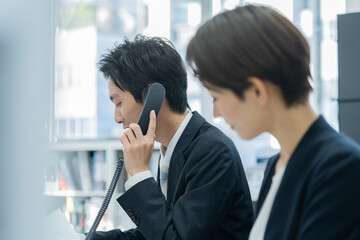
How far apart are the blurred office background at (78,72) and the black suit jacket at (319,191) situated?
211 millimetres

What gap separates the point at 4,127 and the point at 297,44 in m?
0.52

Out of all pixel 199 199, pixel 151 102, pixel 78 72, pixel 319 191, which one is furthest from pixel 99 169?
pixel 319 191

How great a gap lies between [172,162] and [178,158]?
0.02 meters

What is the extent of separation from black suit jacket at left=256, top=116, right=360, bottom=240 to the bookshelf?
7.71 feet

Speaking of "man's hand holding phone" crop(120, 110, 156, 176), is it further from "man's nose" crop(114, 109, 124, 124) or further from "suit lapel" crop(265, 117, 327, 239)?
"suit lapel" crop(265, 117, 327, 239)

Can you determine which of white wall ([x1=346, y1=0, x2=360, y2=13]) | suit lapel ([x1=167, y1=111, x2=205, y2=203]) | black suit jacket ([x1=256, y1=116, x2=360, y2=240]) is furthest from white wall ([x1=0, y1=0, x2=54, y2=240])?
white wall ([x1=346, y1=0, x2=360, y2=13])

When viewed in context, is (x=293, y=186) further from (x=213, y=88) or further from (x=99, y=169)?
(x=99, y=169)

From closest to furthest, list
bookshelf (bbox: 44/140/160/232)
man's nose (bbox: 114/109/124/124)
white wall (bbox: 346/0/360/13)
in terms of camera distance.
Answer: man's nose (bbox: 114/109/124/124) < white wall (bbox: 346/0/360/13) < bookshelf (bbox: 44/140/160/232)

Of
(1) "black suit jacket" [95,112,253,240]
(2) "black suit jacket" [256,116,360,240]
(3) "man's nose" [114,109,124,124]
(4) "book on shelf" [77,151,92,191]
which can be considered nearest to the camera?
(2) "black suit jacket" [256,116,360,240]

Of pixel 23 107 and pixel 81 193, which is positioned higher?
pixel 23 107

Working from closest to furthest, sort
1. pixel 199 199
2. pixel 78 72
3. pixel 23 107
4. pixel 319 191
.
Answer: pixel 23 107, pixel 319 191, pixel 199 199, pixel 78 72

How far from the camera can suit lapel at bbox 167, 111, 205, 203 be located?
1.17m

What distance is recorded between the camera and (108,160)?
3.06 meters

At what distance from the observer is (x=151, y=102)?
48.5 inches
